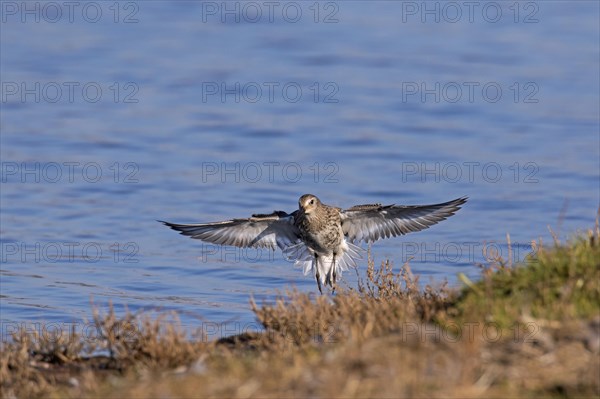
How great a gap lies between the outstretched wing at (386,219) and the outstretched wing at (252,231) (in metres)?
0.64

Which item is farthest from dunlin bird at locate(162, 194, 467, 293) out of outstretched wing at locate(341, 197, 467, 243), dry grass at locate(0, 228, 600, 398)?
dry grass at locate(0, 228, 600, 398)

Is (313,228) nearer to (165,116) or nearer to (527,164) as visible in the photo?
(527,164)

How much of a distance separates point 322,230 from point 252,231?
77 centimetres

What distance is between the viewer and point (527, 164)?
62.8ft

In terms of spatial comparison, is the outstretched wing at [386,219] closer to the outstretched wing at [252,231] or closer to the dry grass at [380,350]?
the outstretched wing at [252,231]

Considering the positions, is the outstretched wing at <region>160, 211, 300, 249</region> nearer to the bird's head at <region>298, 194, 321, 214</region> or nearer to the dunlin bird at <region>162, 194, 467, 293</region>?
the dunlin bird at <region>162, 194, 467, 293</region>

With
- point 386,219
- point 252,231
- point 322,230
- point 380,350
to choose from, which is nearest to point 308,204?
point 322,230

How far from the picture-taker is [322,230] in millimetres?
12070

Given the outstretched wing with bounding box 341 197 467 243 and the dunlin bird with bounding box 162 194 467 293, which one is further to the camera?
the dunlin bird with bounding box 162 194 467 293

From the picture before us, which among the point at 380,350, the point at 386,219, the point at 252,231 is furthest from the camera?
the point at 252,231

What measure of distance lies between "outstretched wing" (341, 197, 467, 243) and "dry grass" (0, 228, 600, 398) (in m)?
2.49

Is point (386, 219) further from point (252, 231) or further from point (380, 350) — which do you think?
point (380, 350)

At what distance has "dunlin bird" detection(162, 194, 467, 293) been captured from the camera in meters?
11.8

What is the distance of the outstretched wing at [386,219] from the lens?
1159 centimetres
